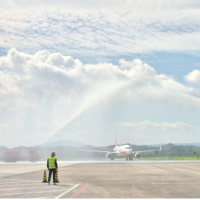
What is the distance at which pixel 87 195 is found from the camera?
48.1 feet

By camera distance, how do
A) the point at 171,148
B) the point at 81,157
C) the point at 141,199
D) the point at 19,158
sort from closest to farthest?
the point at 141,199
the point at 19,158
the point at 81,157
the point at 171,148

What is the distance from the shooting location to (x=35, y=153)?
76438mm

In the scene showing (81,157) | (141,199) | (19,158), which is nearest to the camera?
(141,199)

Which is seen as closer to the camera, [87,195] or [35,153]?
[87,195]

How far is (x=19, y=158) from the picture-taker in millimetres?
76375

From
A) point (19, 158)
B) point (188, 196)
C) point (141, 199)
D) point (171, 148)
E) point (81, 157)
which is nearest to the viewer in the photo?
point (141, 199)

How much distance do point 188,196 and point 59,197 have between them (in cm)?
671

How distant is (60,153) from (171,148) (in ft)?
326

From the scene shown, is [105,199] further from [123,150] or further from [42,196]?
[123,150]

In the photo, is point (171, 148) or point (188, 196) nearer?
point (188, 196)

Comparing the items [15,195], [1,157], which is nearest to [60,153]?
[1,157]

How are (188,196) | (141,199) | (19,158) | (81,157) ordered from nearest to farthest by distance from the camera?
1. (141,199)
2. (188,196)
3. (19,158)
4. (81,157)

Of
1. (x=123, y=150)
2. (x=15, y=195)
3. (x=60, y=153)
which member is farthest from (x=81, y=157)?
(x=15, y=195)

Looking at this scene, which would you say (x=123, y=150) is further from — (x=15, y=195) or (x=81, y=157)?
(x=15, y=195)
